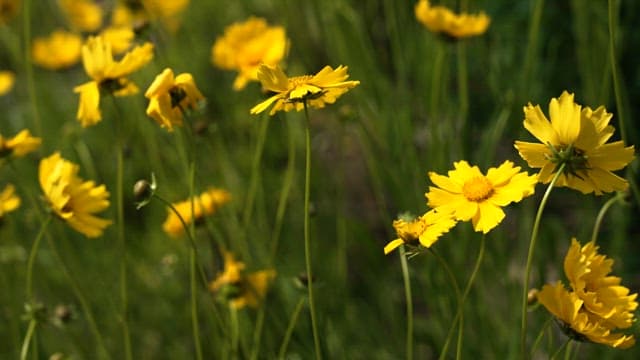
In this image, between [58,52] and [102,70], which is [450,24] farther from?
[58,52]

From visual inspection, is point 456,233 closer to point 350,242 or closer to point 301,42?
point 350,242

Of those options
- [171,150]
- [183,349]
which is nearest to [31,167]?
[171,150]

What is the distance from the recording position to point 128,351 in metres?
1.08

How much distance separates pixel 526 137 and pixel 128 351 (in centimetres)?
74

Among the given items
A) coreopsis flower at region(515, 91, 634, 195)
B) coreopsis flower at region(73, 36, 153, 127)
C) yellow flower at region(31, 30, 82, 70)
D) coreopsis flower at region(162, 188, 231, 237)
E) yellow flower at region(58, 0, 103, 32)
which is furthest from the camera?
yellow flower at region(58, 0, 103, 32)

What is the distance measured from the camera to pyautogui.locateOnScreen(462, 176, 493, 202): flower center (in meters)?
0.75

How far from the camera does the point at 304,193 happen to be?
151 cm

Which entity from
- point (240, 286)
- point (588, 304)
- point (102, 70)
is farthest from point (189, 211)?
point (588, 304)

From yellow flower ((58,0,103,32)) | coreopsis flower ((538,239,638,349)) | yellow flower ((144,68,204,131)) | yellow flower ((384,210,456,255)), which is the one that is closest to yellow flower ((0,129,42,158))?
yellow flower ((144,68,204,131))

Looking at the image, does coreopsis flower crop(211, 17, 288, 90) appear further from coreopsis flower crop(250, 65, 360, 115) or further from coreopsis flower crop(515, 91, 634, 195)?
coreopsis flower crop(515, 91, 634, 195)

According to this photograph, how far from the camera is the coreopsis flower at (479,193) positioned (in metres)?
0.72

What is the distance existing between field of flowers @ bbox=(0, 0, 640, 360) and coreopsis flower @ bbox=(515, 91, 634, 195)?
0.05 meters

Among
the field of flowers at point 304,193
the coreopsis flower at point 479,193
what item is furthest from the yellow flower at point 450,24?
the coreopsis flower at point 479,193

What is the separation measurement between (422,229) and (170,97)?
14.3 inches
